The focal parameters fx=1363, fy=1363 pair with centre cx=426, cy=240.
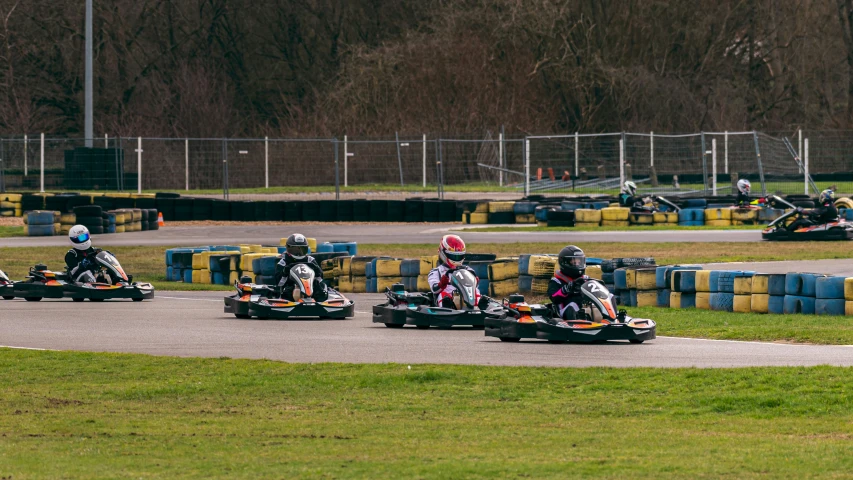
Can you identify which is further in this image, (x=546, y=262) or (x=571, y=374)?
(x=546, y=262)

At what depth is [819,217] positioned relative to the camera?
89.1 ft

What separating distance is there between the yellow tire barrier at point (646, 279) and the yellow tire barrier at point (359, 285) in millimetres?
5017

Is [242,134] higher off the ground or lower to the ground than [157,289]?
higher

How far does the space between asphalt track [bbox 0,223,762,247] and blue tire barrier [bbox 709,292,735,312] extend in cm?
1188

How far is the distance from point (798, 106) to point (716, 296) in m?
42.1

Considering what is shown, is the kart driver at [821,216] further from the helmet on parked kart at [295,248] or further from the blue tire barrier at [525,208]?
the helmet on parked kart at [295,248]

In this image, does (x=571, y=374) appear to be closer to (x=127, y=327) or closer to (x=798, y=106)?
(x=127, y=327)

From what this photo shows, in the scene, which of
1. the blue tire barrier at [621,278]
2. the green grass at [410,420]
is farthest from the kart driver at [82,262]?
the blue tire barrier at [621,278]

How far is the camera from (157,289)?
21031 millimetres

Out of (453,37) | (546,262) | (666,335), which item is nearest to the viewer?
(666,335)

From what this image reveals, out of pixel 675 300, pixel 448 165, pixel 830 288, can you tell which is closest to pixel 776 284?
pixel 830 288

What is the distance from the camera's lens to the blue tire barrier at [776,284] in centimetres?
1550

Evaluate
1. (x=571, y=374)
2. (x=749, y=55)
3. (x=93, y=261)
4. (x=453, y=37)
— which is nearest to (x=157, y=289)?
(x=93, y=261)

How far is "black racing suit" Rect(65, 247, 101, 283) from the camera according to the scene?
18.7 meters
